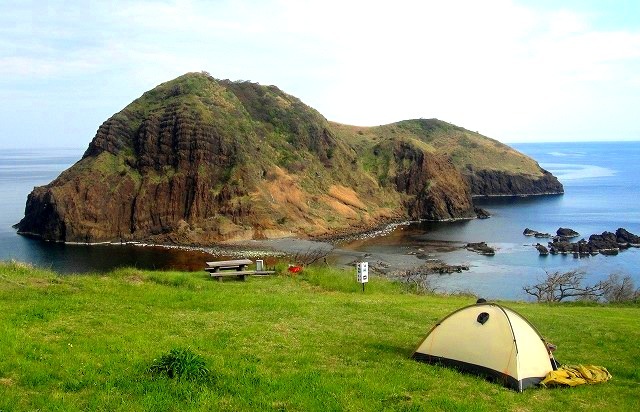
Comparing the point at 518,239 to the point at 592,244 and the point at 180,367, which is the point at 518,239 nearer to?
the point at 592,244

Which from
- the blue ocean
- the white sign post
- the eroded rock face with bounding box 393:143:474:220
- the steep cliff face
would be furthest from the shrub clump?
the steep cliff face

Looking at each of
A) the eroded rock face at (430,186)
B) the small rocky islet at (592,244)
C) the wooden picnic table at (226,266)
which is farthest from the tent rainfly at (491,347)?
the eroded rock face at (430,186)

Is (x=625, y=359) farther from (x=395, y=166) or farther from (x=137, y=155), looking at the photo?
(x=395, y=166)

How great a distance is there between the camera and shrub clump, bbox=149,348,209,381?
1012 centimetres

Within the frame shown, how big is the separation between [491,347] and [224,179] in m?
73.3

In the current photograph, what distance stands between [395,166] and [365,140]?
750 inches

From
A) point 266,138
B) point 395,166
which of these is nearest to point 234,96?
point 266,138

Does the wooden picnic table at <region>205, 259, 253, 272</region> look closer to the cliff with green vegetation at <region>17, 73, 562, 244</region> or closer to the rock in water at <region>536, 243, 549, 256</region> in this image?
the cliff with green vegetation at <region>17, 73, 562, 244</region>

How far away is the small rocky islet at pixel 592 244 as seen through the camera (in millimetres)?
70875

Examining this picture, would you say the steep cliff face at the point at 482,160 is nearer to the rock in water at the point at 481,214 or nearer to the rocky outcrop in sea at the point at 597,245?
the rock in water at the point at 481,214

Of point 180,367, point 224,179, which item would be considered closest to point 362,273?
point 180,367

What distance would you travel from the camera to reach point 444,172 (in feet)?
368

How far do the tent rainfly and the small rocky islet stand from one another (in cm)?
6177

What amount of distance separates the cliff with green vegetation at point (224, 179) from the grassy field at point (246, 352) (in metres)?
58.8
